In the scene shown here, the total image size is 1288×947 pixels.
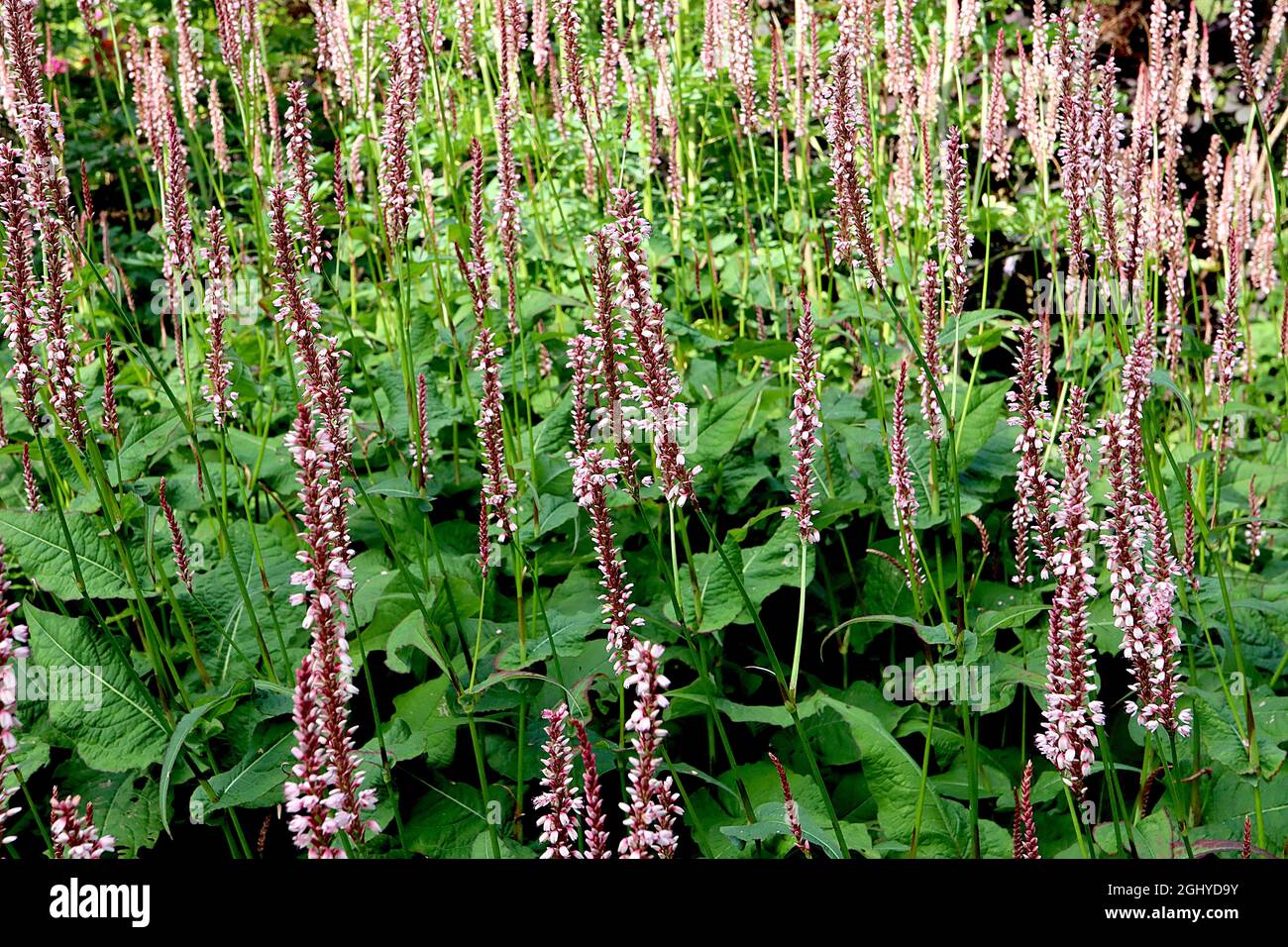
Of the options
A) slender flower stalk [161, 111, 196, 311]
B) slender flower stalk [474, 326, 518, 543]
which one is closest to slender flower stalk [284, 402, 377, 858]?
slender flower stalk [474, 326, 518, 543]

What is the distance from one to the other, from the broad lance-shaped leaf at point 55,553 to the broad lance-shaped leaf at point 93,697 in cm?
13

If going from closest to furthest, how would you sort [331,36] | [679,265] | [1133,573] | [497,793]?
[1133,573]
[497,793]
[331,36]
[679,265]

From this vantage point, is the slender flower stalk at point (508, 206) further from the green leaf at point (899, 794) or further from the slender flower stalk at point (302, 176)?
the green leaf at point (899, 794)

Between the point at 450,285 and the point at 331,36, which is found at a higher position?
the point at 331,36

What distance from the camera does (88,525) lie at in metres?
2.62

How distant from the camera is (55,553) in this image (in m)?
2.58

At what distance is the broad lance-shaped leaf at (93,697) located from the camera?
2270mm

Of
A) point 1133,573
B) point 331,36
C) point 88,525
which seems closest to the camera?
point 1133,573

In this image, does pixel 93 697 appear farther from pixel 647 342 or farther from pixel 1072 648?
pixel 1072 648
